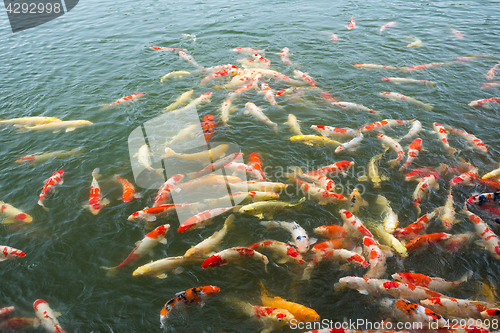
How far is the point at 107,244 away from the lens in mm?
6152

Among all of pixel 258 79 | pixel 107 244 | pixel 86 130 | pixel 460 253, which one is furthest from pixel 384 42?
pixel 107 244

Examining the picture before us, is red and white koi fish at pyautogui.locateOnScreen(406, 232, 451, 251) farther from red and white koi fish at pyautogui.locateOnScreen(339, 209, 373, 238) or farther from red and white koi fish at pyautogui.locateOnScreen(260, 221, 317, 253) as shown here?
red and white koi fish at pyautogui.locateOnScreen(260, 221, 317, 253)

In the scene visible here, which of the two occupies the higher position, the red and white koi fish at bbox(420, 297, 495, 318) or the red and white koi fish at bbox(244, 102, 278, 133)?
the red and white koi fish at bbox(244, 102, 278, 133)

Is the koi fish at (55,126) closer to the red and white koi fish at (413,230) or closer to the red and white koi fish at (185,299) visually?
the red and white koi fish at (185,299)

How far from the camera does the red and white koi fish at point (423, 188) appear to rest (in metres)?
6.59

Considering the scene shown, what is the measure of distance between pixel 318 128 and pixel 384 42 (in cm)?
850

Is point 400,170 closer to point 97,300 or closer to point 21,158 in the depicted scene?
point 97,300

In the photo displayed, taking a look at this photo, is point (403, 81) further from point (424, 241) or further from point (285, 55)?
point (424, 241)

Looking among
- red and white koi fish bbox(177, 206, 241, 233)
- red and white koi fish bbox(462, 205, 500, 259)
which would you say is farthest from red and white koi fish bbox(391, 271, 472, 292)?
red and white koi fish bbox(177, 206, 241, 233)

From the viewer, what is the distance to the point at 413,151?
782cm

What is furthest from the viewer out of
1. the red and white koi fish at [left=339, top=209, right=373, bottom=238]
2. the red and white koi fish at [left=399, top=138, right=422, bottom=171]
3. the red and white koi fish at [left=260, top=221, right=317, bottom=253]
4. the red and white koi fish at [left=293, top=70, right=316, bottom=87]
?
the red and white koi fish at [left=293, top=70, right=316, bottom=87]

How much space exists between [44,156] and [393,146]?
965 centimetres

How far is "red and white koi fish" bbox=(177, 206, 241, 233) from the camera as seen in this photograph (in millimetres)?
6207

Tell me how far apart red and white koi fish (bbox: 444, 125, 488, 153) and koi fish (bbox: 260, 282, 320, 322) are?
6502 mm
